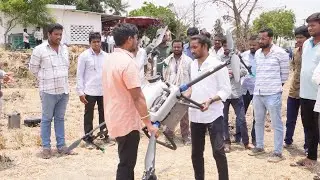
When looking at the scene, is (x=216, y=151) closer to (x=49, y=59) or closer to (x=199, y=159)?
(x=199, y=159)

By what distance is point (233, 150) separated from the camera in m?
5.98

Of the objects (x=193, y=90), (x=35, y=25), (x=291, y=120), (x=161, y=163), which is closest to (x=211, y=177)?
(x=161, y=163)

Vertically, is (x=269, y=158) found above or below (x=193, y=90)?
below

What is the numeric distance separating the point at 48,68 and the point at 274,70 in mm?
3073

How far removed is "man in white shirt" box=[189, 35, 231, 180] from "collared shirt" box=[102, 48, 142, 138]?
75 centimetres

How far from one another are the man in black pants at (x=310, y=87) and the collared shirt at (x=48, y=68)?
3.24 metres

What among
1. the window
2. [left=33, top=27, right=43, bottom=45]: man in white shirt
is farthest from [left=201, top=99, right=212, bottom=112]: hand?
the window

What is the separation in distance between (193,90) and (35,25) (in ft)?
61.6

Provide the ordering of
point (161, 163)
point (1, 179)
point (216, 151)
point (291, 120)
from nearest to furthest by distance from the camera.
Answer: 1. point (216, 151)
2. point (1, 179)
3. point (161, 163)
4. point (291, 120)

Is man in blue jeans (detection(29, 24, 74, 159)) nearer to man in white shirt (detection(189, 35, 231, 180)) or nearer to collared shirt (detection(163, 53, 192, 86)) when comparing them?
collared shirt (detection(163, 53, 192, 86))

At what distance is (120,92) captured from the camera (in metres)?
3.43

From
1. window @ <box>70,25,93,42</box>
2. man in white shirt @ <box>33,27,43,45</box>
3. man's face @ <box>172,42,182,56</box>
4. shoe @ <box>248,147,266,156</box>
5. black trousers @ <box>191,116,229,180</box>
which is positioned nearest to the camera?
black trousers @ <box>191,116,229,180</box>

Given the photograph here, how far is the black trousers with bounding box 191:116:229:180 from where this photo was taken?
3930 mm

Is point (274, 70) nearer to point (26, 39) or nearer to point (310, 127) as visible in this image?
point (310, 127)
